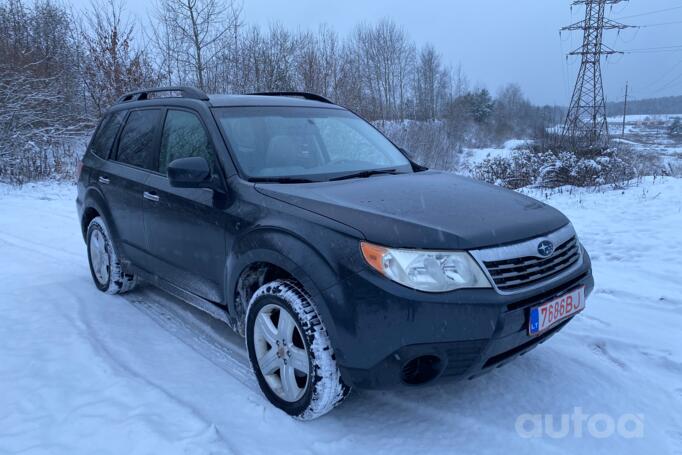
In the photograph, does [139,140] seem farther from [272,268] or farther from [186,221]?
[272,268]

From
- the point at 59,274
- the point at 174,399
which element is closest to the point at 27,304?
the point at 59,274

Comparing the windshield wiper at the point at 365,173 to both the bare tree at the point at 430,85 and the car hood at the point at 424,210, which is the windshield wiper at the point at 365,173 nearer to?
the car hood at the point at 424,210

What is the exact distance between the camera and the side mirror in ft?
8.94

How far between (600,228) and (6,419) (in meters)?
6.45

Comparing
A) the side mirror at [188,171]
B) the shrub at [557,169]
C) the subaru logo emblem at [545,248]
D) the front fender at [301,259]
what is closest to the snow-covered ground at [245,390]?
the front fender at [301,259]

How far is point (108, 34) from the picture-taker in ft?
51.6

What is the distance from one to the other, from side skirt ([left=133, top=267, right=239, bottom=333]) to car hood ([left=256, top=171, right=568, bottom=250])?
88 centimetres

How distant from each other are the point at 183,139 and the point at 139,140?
775 millimetres

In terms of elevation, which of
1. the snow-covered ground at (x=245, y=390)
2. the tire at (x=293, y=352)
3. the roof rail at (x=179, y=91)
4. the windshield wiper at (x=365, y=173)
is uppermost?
the roof rail at (x=179, y=91)

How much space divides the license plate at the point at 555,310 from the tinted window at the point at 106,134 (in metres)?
3.73

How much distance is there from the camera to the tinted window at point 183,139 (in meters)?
3.08

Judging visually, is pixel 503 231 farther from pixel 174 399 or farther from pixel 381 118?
pixel 381 118

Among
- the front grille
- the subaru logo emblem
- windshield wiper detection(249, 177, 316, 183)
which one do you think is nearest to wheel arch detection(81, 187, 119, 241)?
windshield wiper detection(249, 177, 316, 183)

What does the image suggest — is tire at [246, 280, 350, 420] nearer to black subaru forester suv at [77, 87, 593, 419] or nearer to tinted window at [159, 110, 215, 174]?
black subaru forester suv at [77, 87, 593, 419]
